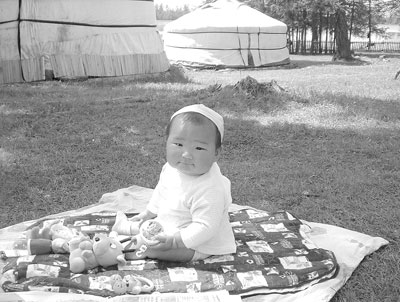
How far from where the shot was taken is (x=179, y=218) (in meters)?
2.36

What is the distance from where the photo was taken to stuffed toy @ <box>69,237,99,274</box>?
7.10 ft

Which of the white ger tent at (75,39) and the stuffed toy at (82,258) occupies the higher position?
the white ger tent at (75,39)

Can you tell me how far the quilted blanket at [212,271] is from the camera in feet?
6.70

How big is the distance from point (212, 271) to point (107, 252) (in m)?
0.48

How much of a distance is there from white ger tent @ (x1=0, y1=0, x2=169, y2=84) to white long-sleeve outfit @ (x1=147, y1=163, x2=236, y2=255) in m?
6.74

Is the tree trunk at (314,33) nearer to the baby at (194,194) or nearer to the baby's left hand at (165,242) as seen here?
the baby at (194,194)

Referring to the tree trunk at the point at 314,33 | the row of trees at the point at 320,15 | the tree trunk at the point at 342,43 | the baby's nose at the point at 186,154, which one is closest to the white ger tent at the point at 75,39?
the baby's nose at the point at 186,154

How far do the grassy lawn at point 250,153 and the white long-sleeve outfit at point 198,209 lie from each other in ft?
1.96

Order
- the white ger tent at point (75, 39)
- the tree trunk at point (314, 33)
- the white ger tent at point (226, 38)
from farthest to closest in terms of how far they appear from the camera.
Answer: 1. the tree trunk at point (314, 33)
2. the white ger tent at point (226, 38)
3. the white ger tent at point (75, 39)

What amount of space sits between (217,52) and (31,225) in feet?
39.0

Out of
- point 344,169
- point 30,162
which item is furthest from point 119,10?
point 344,169

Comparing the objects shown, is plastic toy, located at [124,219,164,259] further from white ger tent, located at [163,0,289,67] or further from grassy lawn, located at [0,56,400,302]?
white ger tent, located at [163,0,289,67]

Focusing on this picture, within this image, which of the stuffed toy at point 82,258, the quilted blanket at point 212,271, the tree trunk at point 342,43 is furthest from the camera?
the tree trunk at point 342,43

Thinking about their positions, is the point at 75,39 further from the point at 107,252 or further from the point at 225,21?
the point at 107,252
